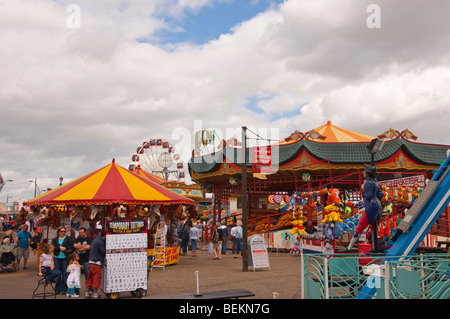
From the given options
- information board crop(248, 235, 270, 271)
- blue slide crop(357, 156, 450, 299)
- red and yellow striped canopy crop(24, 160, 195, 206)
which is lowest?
information board crop(248, 235, 270, 271)

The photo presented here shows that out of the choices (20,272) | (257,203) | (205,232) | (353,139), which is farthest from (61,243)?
(257,203)

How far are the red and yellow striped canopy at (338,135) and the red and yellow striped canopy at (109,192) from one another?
12780mm

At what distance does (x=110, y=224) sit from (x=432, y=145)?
2110 centimetres

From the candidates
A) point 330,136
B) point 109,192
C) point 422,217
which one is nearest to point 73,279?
point 109,192

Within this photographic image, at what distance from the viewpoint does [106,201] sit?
1420 centimetres

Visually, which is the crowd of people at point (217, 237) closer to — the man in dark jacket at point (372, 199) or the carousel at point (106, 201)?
the carousel at point (106, 201)

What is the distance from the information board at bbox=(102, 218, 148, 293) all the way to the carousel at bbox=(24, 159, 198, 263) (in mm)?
3952

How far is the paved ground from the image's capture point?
10.0 meters

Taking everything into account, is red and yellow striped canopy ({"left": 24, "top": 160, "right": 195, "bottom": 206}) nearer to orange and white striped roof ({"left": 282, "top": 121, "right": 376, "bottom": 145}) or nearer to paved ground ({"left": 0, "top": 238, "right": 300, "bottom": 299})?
paved ground ({"left": 0, "top": 238, "right": 300, "bottom": 299})

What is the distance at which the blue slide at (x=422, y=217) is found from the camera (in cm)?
720

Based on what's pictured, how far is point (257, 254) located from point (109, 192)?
553 centimetres

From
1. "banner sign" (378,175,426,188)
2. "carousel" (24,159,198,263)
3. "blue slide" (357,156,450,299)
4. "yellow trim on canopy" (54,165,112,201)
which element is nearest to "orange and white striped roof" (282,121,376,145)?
"banner sign" (378,175,426,188)

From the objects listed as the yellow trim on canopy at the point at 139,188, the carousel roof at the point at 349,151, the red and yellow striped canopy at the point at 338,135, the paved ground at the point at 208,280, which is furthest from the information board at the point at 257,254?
the red and yellow striped canopy at the point at 338,135

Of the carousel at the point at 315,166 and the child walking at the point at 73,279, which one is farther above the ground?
the carousel at the point at 315,166
